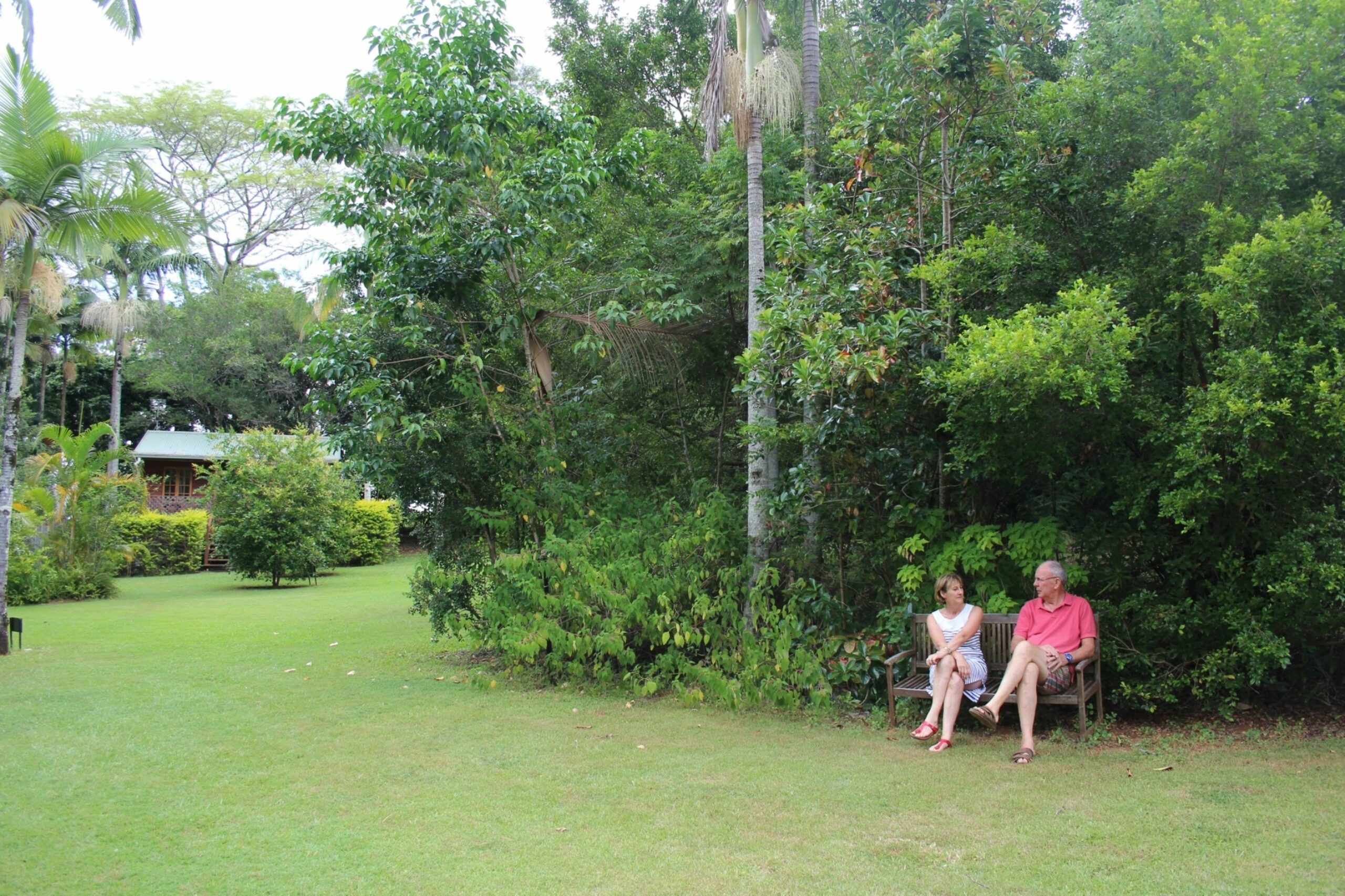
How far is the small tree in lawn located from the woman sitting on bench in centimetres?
1586

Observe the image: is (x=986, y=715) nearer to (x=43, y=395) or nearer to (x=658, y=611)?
(x=658, y=611)

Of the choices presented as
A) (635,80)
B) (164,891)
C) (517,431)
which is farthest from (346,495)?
(164,891)

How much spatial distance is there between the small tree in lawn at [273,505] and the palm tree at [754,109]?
13282 mm

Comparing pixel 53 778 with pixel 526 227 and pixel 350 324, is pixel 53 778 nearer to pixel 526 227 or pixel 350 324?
pixel 350 324

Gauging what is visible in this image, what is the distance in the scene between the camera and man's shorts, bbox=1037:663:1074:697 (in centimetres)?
596

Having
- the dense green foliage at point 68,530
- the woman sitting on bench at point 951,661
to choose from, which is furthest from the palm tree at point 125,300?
the woman sitting on bench at point 951,661

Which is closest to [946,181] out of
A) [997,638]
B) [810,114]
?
[810,114]

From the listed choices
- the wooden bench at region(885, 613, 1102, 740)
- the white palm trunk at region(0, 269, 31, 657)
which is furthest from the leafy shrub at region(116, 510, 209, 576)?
the wooden bench at region(885, 613, 1102, 740)

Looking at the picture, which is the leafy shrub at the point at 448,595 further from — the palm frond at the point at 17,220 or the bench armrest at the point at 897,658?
the palm frond at the point at 17,220

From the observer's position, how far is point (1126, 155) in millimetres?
6973

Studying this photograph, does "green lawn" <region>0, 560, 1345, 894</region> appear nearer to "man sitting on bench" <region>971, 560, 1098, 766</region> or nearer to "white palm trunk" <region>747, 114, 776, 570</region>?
"man sitting on bench" <region>971, 560, 1098, 766</region>

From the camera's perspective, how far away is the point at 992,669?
6629 mm

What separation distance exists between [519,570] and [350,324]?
3.23m

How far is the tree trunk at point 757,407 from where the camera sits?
8234mm
